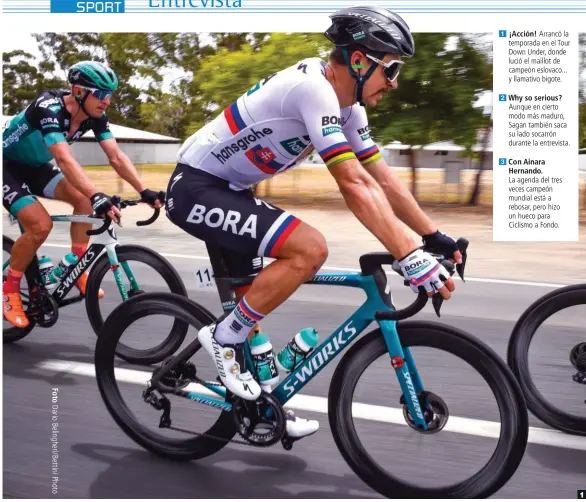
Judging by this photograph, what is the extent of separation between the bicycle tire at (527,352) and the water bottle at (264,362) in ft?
4.12

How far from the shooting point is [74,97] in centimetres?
529

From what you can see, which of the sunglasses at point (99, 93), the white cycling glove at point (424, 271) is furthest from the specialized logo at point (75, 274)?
the white cycling glove at point (424, 271)

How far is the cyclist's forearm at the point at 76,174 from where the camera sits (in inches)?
199

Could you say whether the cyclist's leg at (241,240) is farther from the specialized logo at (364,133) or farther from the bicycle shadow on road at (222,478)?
the specialized logo at (364,133)

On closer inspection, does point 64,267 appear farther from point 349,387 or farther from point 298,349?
point 349,387

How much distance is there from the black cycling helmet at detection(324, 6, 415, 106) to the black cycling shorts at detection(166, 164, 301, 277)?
653 millimetres

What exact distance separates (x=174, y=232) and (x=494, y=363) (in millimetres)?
8621

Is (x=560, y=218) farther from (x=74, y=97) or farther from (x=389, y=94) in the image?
(x=389, y=94)

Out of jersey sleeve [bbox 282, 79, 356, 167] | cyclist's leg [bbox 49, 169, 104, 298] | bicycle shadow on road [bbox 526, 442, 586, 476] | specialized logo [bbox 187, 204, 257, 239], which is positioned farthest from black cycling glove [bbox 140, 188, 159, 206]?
bicycle shadow on road [bbox 526, 442, 586, 476]

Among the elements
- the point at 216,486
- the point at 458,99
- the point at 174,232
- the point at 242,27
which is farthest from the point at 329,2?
the point at 174,232

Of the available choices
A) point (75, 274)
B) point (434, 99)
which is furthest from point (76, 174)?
point (434, 99)

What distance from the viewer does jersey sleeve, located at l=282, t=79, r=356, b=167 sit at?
10.3ft

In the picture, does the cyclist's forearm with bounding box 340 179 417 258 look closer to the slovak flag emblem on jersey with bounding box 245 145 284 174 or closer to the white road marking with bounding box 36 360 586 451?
the slovak flag emblem on jersey with bounding box 245 145 284 174

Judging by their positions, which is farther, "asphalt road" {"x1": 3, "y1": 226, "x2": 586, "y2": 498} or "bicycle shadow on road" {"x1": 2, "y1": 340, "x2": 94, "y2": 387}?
"bicycle shadow on road" {"x1": 2, "y1": 340, "x2": 94, "y2": 387}
